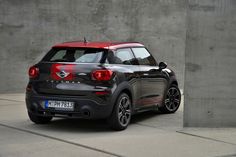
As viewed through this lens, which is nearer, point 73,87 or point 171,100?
point 73,87

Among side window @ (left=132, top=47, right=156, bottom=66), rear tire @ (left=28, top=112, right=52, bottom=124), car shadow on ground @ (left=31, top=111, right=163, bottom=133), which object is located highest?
side window @ (left=132, top=47, right=156, bottom=66)

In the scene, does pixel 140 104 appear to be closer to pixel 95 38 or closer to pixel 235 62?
pixel 235 62

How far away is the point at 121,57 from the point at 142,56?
92 centimetres

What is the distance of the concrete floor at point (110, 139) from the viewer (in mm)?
7035

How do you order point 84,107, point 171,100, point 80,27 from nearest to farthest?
point 84,107, point 171,100, point 80,27

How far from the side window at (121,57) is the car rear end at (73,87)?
144 millimetres

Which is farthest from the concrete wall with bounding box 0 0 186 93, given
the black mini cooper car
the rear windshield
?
Answer: the rear windshield

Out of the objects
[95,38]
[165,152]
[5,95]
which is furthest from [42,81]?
[95,38]

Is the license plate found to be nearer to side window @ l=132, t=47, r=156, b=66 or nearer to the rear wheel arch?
the rear wheel arch

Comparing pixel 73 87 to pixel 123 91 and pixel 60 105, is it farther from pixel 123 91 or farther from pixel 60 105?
pixel 123 91

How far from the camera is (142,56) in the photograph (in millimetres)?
9969

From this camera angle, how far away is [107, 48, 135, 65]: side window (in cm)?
884

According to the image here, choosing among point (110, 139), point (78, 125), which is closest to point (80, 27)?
point (78, 125)

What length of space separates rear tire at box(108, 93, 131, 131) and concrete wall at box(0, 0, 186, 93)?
616 centimetres
